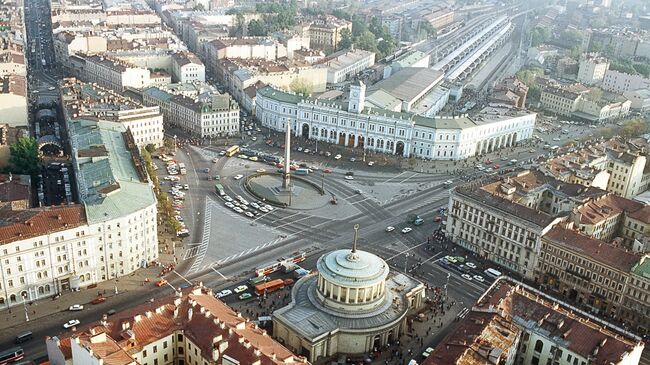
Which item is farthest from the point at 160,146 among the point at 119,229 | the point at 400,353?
the point at 400,353

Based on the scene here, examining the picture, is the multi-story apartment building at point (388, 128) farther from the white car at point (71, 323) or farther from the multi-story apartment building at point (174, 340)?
the white car at point (71, 323)

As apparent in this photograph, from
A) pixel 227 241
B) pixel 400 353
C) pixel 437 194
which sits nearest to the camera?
pixel 400 353

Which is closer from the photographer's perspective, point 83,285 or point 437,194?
point 83,285

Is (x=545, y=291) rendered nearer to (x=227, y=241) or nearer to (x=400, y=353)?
(x=400, y=353)

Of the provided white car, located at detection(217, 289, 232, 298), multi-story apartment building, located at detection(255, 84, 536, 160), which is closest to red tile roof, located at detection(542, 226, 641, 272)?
white car, located at detection(217, 289, 232, 298)

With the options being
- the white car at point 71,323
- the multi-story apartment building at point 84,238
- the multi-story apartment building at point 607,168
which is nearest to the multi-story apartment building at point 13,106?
the multi-story apartment building at point 84,238

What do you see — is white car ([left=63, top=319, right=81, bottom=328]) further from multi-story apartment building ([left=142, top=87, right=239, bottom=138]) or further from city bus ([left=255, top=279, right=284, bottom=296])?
multi-story apartment building ([left=142, top=87, right=239, bottom=138])
